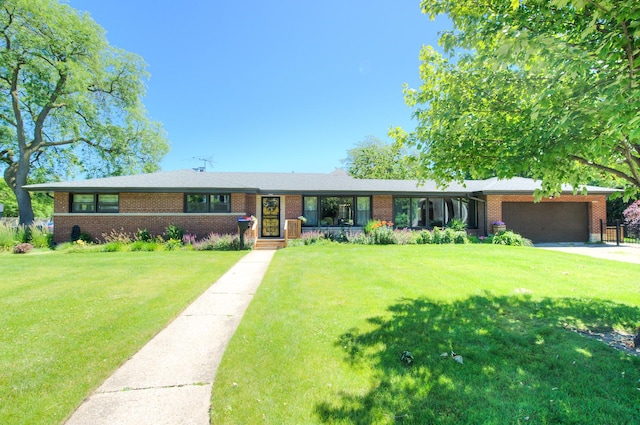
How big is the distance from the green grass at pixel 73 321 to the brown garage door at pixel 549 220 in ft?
56.1

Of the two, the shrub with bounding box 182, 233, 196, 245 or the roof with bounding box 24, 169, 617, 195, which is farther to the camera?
the roof with bounding box 24, 169, 617, 195

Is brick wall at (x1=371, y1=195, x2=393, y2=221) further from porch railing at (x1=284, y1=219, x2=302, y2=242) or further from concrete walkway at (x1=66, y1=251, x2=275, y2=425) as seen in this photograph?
concrete walkway at (x1=66, y1=251, x2=275, y2=425)

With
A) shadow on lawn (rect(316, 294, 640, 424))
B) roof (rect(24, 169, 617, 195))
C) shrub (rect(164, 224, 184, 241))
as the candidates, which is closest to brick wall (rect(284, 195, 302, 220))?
roof (rect(24, 169, 617, 195))

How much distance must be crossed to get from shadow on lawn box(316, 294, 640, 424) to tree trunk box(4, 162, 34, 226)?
24827 mm

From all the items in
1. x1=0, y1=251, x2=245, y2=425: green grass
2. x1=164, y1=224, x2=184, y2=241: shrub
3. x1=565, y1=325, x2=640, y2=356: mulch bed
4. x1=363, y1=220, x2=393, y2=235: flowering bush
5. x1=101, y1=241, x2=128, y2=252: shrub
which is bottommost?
x1=0, y1=251, x2=245, y2=425: green grass

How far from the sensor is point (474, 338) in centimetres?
398

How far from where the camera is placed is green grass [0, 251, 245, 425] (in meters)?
2.86

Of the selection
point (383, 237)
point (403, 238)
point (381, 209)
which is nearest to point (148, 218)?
point (383, 237)

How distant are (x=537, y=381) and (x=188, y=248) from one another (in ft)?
43.9

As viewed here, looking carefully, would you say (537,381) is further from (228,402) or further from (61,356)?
A: (61,356)

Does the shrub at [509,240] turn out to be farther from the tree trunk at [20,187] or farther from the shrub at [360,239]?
the tree trunk at [20,187]

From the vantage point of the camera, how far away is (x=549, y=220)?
704 inches

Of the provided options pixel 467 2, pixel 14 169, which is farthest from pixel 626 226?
pixel 14 169

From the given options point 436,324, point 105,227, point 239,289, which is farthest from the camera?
point 105,227
